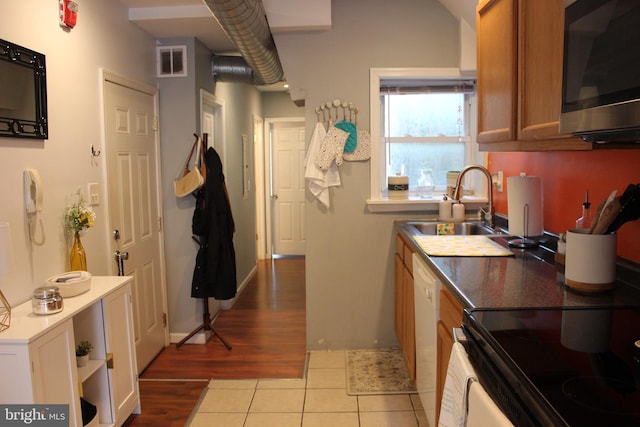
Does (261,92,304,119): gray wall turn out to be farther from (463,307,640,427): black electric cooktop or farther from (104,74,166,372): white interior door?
(463,307,640,427): black electric cooktop

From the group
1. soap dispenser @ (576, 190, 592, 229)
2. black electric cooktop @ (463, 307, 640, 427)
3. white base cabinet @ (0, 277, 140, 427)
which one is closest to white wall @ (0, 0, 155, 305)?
white base cabinet @ (0, 277, 140, 427)

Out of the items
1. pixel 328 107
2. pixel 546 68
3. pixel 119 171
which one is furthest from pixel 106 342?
pixel 546 68

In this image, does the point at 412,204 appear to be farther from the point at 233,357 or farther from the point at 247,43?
the point at 233,357

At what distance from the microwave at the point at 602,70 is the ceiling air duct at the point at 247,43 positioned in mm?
1554

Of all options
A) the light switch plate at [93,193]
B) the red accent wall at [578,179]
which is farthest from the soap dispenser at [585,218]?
the light switch plate at [93,193]

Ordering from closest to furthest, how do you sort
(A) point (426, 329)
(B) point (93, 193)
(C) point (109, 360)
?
(A) point (426, 329)
(C) point (109, 360)
(B) point (93, 193)

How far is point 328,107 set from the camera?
3424 mm

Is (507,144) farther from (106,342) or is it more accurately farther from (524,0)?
(106,342)

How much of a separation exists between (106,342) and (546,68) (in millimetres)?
2260

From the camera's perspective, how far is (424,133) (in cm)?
363

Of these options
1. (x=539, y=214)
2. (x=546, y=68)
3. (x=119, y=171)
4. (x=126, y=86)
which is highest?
(x=126, y=86)

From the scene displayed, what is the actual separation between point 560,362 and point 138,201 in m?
2.90

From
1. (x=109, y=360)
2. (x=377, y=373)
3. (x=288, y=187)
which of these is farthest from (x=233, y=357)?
(x=288, y=187)

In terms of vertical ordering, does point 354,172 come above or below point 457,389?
above
